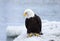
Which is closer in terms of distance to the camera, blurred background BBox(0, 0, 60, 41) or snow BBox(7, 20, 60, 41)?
snow BBox(7, 20, 60, 41)

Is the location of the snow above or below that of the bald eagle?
below

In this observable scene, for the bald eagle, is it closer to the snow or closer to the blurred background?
the snow

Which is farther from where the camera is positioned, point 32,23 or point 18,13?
point 18,13

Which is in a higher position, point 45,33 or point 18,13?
point 18,13

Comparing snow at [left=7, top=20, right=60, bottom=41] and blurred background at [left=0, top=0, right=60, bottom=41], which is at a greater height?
blurred background at [left=0, top=0, right=60, bottom=41]

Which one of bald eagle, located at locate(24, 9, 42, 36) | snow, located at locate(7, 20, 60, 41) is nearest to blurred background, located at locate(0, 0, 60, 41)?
snow, located at locate(7, 20, 60, 41)

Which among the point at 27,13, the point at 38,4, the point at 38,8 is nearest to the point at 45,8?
the point at 38,8

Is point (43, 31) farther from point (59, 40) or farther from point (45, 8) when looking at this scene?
point (45, 8)

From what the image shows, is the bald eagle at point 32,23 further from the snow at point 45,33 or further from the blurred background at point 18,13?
the blurred background at point 18,13

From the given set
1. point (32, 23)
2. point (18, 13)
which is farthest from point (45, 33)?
point (18, 13)

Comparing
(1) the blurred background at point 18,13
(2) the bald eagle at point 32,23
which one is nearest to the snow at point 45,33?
(2) the bald eagle at point 32,23

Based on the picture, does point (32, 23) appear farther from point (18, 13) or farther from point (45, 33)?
point (18, 13)

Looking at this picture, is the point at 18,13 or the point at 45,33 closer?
the point at 45,33

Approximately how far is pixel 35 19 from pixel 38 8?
7.66 ft
